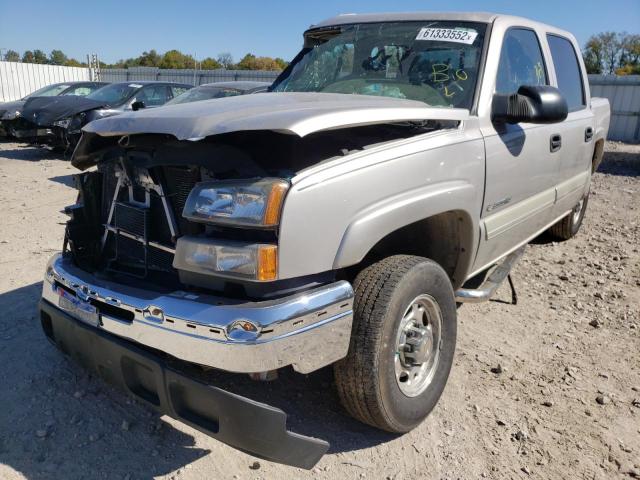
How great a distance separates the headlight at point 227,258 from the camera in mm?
1908

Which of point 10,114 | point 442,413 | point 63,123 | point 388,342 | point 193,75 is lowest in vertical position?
point 442,413

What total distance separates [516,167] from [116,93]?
967cm

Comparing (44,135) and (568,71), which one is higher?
(568,71)

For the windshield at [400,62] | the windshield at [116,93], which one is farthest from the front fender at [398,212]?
the windshield at [116,93]

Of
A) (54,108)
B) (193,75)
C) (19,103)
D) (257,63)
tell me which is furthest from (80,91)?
(257,63)

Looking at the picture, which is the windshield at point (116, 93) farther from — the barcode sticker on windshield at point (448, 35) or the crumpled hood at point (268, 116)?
the crumpled hood at point (268, 116)

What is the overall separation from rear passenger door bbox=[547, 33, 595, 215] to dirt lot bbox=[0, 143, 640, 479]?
94cm

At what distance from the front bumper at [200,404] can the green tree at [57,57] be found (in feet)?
271

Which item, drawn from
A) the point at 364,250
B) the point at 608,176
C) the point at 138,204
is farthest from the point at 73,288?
the point at 608,176

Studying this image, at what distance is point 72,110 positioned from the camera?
992 cm

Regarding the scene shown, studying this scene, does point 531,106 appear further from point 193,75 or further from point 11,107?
point 193,75

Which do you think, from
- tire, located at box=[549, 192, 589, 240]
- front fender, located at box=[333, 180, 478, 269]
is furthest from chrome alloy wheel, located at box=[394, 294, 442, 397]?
tire, located at box=[549, 192, 589, 240]

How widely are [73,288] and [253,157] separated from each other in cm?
98

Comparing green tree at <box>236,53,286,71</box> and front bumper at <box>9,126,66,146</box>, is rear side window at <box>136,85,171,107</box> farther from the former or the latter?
green tree at <box>236,53,286,71</box>
